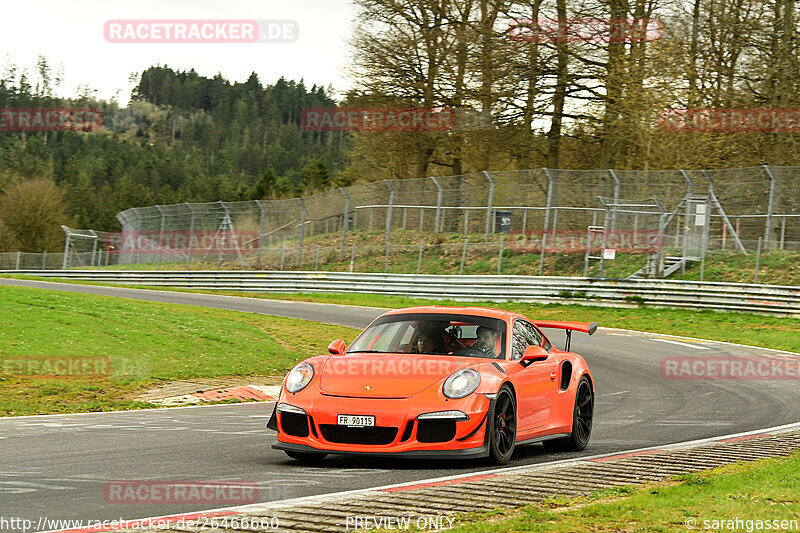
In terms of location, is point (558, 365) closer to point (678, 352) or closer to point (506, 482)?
point (506, 482)

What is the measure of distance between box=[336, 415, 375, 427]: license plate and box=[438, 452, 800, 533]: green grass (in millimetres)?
1839

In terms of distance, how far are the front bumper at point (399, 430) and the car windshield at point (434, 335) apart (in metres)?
1.12

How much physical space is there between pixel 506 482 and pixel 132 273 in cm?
4127

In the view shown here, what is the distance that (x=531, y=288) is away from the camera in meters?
31.6

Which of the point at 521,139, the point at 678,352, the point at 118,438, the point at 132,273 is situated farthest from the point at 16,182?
the point at 118,438

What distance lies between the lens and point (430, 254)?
36.6 metres

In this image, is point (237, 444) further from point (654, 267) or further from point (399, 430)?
point (654, 267)
